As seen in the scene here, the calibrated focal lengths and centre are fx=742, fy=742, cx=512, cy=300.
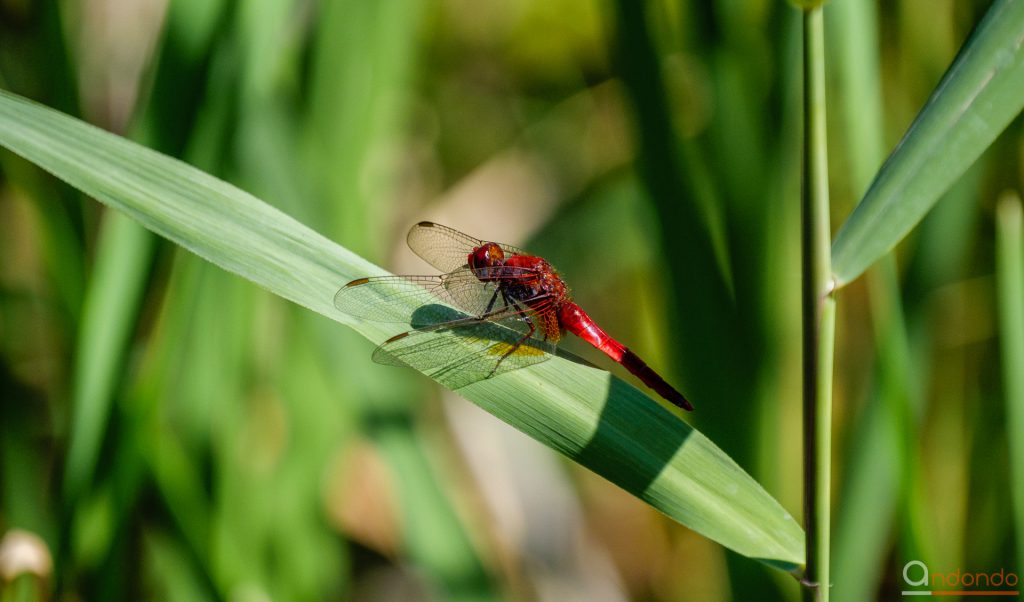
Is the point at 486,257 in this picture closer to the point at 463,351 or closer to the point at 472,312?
the point at 472,312

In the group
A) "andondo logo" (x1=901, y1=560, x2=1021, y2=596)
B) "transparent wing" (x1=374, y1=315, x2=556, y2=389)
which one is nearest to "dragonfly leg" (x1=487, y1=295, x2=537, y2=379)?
"transparent wing" (x1=374, y1=315, x2=556, y2=389)

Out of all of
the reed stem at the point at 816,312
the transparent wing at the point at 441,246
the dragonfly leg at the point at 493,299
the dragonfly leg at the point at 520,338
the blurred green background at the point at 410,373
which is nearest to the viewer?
the reed stem at the point at 816,312

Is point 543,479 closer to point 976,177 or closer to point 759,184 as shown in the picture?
point 759,184

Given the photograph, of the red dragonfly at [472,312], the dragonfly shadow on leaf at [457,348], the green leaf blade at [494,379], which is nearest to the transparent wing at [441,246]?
the red dragonfly at [472,312]

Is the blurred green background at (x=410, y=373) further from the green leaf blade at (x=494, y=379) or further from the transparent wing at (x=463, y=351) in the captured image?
the transparent wing at (x=463, y=351)

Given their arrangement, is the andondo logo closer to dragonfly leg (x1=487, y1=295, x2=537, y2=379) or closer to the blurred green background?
the blurred green background
